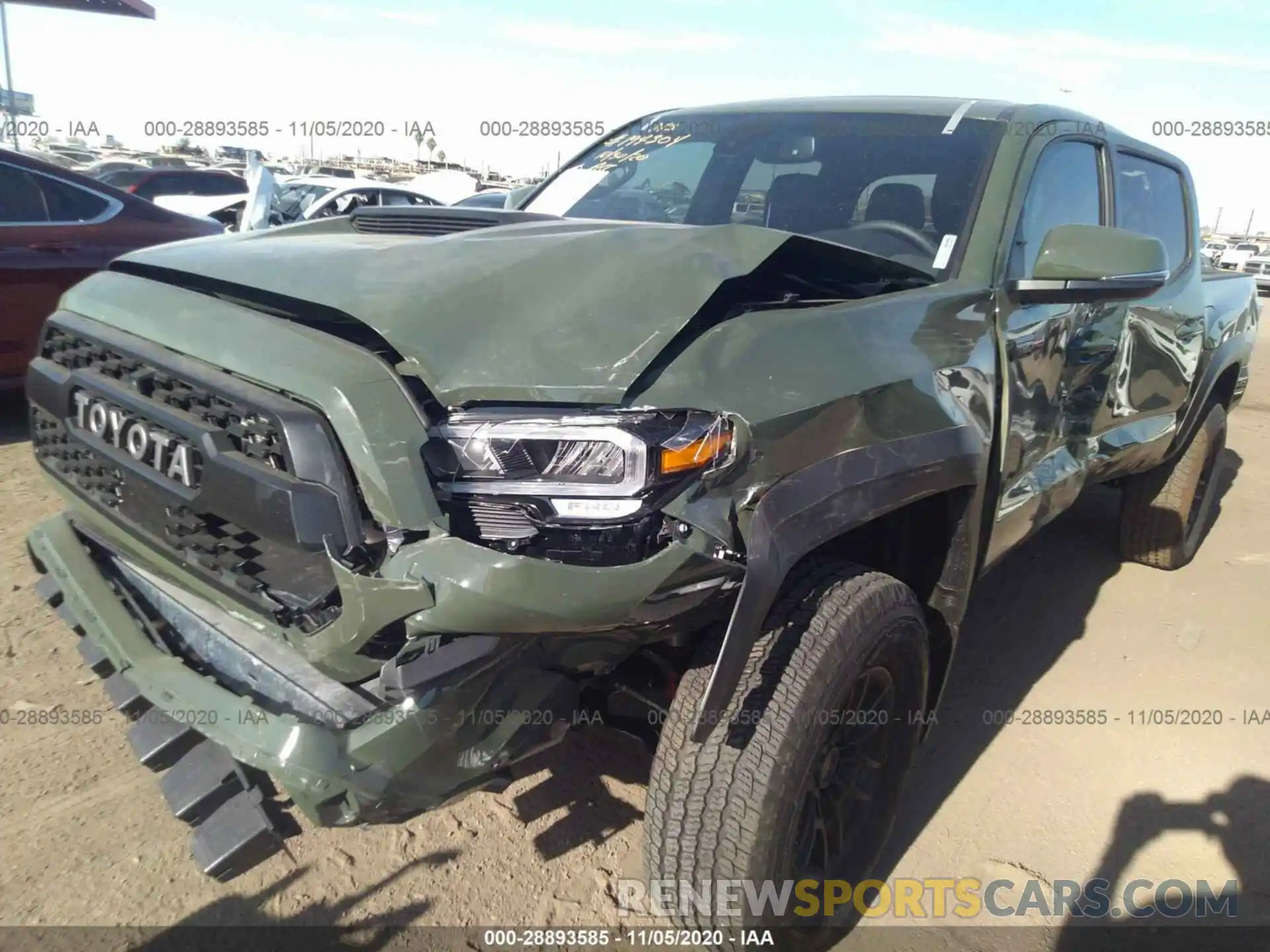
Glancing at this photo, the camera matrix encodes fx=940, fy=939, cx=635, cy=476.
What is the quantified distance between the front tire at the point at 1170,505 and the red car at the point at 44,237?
16.2 ft

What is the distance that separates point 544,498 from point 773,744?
67cm

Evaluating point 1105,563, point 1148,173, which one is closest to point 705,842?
point 1148,173

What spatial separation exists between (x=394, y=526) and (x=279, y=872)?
48.8 inches

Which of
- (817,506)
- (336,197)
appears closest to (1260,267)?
(336,197)

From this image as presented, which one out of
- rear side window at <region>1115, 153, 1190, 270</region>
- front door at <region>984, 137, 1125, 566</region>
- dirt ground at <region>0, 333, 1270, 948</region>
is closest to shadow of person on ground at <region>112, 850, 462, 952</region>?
dirt ground at <region>0, 333, 1270, 948</region>

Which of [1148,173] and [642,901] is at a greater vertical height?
[1148,173]

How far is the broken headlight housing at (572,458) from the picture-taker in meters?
1.55

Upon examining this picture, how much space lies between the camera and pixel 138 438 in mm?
1903

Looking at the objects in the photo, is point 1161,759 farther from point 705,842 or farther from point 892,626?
point 705,842

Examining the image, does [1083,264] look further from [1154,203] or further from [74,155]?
[74,155]

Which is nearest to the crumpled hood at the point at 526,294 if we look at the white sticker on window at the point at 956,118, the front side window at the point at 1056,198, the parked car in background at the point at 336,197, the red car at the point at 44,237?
the front side window at the point at 1056,198

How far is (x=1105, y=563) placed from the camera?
478 centimetres

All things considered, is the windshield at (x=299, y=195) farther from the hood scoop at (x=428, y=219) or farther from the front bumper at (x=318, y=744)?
the front bumper at (x=318, y=744)

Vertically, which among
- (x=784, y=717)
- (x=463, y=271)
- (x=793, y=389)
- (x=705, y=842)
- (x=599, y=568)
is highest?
(x=463, y=271)
